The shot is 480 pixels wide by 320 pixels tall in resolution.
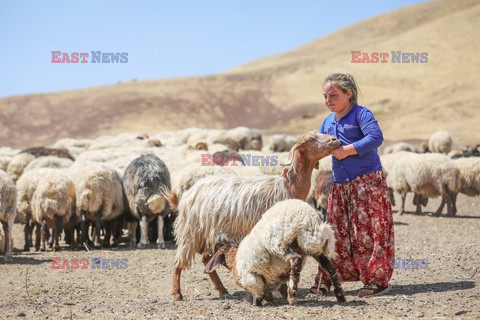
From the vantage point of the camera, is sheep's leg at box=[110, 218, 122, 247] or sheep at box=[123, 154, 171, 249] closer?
sheep at box=[123, 154, 171, 249]

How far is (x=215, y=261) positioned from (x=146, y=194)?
214 inches

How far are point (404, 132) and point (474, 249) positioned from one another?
104 feet

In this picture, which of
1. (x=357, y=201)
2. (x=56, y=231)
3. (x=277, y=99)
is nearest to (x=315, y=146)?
(x=357, y=201)

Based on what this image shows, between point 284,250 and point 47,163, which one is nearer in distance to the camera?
point 284,250

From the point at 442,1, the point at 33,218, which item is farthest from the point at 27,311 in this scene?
the point at 442,1

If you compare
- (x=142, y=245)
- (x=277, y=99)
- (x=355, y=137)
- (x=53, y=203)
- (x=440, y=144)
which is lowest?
(x=142, y=245)

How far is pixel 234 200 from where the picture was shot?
678 centimetres

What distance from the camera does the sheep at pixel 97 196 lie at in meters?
11.8

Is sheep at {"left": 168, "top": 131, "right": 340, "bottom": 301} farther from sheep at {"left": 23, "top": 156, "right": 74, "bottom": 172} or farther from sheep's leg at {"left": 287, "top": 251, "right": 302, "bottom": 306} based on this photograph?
sheep at {"left": 23, "top": 156, "right": 74, "bottom": 172}

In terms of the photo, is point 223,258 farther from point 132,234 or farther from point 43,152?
point 43,152

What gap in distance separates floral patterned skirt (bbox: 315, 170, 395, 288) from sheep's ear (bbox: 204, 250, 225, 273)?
111 centimetres

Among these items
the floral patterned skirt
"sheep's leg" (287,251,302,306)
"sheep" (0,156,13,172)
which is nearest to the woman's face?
the floral patterned skirt

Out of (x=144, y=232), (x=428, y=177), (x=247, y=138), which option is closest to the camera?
(x=144, y=232)

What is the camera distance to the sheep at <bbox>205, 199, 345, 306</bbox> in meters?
5.58
